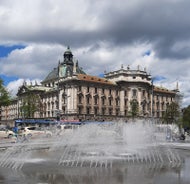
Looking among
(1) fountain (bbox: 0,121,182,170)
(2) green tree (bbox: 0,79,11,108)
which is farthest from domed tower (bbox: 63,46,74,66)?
(1) fountain (bbox: 0,121,182,170)

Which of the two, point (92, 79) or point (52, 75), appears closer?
point (92, 79)

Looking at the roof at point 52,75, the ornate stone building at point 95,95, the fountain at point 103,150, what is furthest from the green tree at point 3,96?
the roof at point 52,75

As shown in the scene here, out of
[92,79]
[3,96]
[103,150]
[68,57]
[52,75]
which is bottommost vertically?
[103,150]

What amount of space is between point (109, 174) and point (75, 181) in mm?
2259

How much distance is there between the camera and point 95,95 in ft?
346

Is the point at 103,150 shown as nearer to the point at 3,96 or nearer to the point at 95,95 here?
the point at 3,96

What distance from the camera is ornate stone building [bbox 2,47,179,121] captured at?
101m

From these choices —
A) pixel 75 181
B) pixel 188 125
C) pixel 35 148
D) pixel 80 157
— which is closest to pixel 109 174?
pixel 75 181

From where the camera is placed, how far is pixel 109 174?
1488 cm

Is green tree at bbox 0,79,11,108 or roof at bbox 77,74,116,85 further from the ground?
roof at bbox 77,74,116,85

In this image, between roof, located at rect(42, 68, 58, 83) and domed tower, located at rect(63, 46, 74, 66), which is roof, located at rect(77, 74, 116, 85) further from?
roof, located at rect(42, 68, 58, 83)

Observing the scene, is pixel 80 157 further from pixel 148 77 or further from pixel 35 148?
pixel 148 77

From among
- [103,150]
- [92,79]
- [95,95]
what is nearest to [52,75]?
[92,79]

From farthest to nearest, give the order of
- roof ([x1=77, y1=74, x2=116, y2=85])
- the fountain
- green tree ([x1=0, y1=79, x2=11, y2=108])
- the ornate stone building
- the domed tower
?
the domed tower → roof ([x1=77, y1=74, x2=116, y2=85]) → the ornate stone building → green tree ([x1=0, y1=79, x2=11, y2=108]) → the fountain
